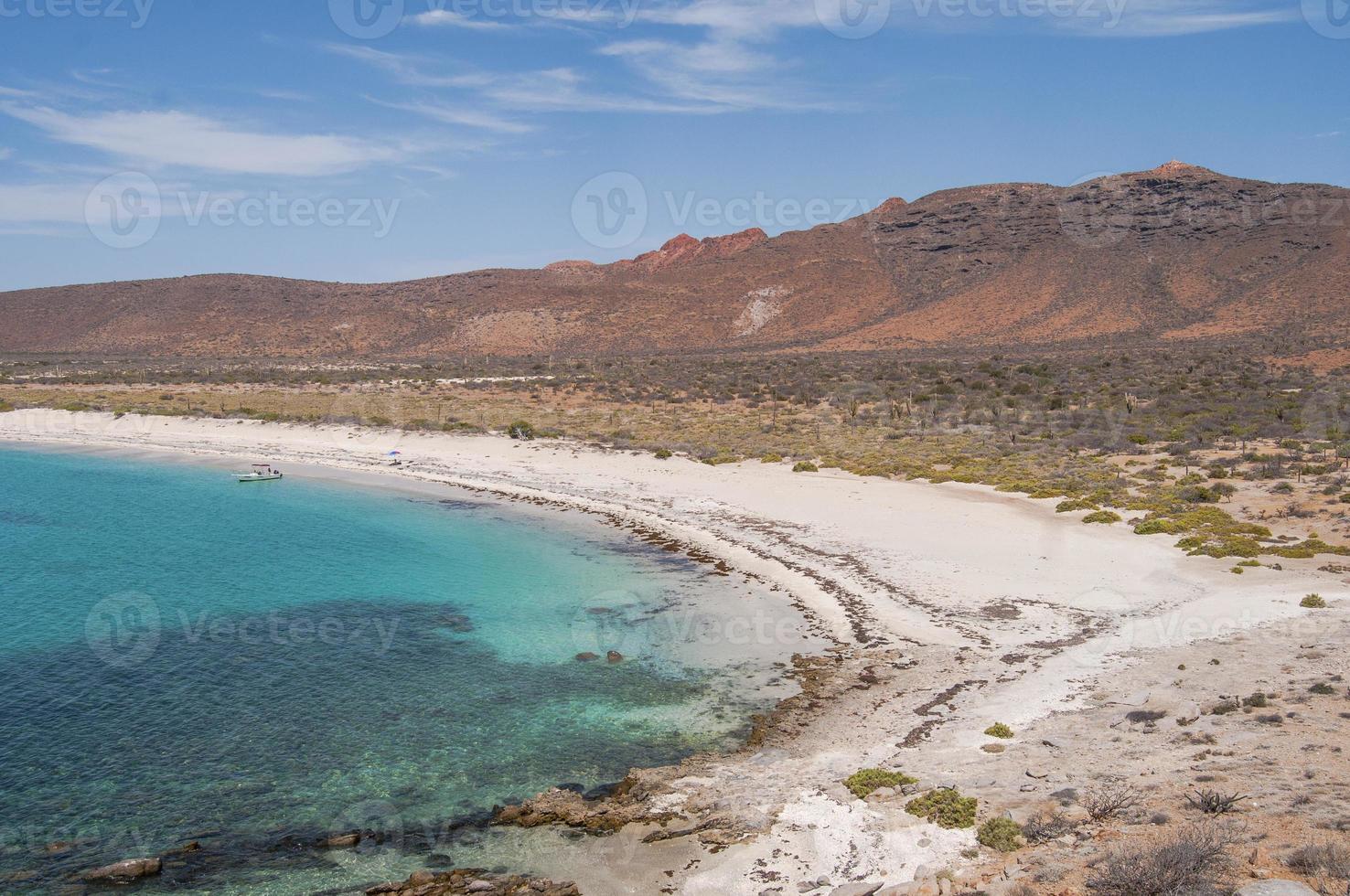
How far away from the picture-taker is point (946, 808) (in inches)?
381

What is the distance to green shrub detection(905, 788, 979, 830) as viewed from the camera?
31.0ft

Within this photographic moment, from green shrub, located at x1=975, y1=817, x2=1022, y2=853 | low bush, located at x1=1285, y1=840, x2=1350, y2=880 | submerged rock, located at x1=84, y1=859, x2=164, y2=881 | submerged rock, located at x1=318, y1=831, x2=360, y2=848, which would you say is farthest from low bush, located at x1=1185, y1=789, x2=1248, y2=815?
submerged rock, located at x1=84, y1=859, x2=164, y2=881

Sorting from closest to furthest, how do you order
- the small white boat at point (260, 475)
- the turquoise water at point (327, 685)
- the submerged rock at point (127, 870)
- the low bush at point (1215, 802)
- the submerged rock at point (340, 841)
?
1. the low bush at point (1215, 802)
2. the submerged rock at point (127, 870)
3. the submerged rock at point (340, 841)
4. the turquoise water at point (327, 685)
5. the small white boat at point (260, 475)

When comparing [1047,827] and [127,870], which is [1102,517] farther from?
[127,870]

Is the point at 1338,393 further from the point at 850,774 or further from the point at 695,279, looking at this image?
the point at 695,279

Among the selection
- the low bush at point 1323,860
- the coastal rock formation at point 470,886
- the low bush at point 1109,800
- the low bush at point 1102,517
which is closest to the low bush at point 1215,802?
the low bush at point 1109,800

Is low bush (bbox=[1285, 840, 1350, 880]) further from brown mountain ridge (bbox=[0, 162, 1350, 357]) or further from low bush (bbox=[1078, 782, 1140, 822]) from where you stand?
brown mountain ridge (bbox=[0, 162, 1350, 357])

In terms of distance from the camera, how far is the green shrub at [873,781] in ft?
34.2

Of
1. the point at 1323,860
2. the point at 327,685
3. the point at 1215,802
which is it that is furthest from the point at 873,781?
the point at 327,685

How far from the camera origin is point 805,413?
4431 centimetres

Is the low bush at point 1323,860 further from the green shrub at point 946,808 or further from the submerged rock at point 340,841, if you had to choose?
the submerged rock at point 340,841

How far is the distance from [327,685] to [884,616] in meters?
9.66

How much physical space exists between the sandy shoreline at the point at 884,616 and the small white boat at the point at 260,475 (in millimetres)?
3459

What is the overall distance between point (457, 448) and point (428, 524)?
11.9 meters
